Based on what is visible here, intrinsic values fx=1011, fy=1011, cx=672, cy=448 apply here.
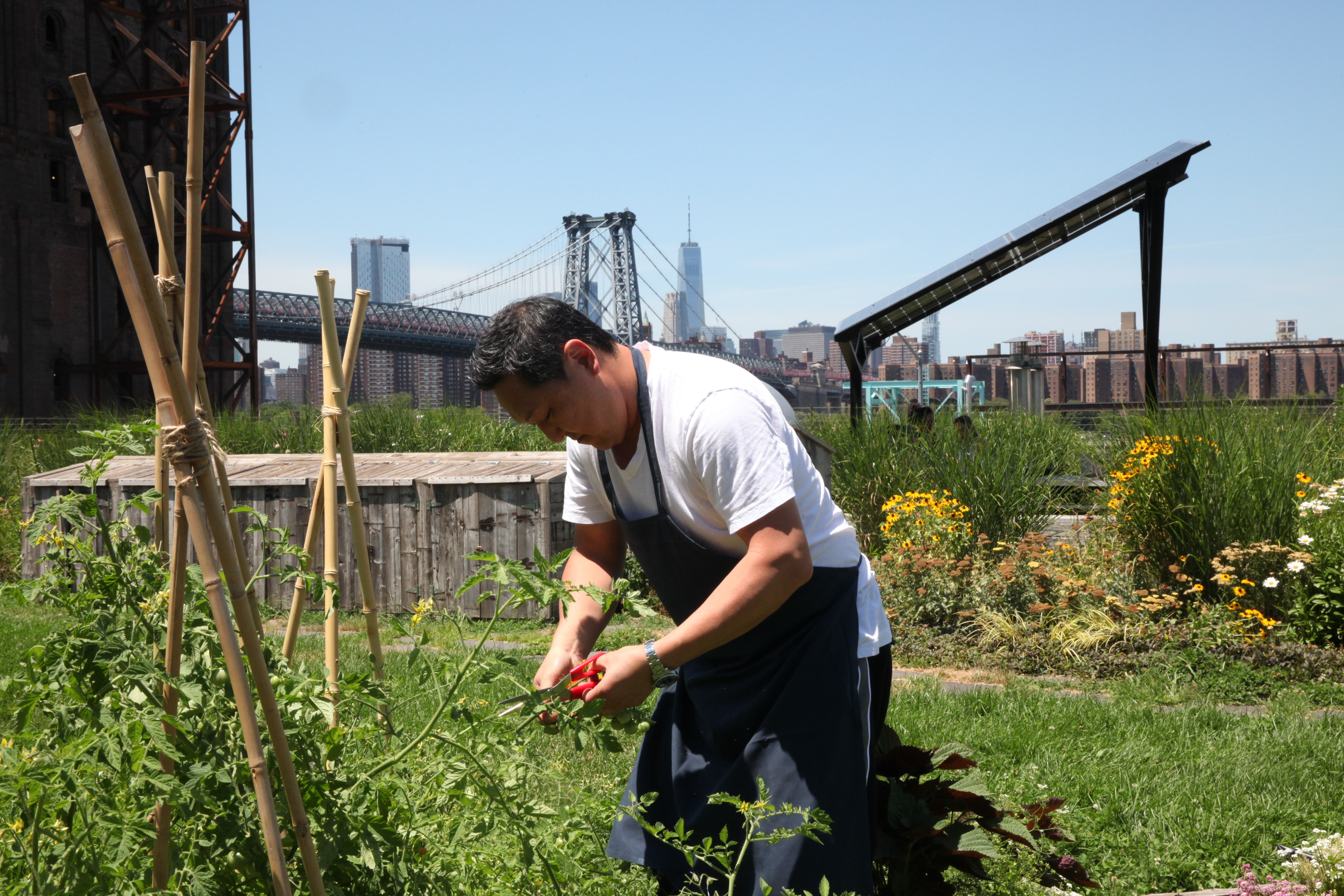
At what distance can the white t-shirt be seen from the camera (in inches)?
73.2

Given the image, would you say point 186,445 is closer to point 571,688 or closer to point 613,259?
point 571,688

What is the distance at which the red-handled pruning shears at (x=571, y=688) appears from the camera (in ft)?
5.68

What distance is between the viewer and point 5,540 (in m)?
9.27

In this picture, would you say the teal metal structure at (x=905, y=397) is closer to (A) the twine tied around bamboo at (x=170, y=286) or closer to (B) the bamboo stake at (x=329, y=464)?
(B) the bamboo stake at (x=329, y=464)

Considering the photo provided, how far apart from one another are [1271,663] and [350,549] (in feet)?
19.4

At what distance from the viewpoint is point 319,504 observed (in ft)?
8.15

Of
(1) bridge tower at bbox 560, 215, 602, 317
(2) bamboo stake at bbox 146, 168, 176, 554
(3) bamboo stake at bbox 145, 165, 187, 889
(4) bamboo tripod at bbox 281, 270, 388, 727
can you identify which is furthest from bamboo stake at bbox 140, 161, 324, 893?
(1) bridge tower at bbox 560, 215, 602, 317

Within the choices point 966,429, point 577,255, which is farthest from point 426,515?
point 577,255

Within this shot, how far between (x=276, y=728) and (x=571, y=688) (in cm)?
61

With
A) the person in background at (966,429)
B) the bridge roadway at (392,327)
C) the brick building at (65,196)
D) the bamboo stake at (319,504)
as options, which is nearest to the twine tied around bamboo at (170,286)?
the bamboo stake at (319,504)

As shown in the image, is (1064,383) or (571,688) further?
(1064,383)

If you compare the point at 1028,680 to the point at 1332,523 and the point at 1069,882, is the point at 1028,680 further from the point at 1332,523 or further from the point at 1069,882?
the point at 1069,882

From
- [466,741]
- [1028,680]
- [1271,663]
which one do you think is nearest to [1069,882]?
[466,741]

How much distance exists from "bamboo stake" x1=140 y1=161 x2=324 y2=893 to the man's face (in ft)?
2.02
